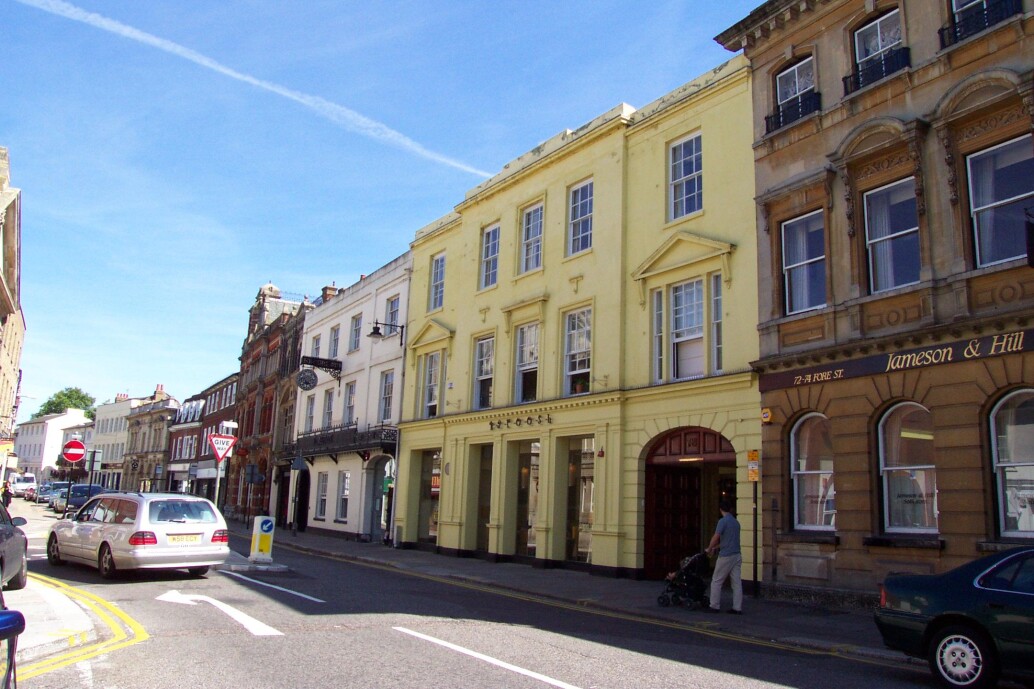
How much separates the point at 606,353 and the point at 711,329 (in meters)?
3.15

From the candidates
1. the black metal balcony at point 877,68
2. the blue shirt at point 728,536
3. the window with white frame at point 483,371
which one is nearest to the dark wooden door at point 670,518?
the blue shirt at point 728,536

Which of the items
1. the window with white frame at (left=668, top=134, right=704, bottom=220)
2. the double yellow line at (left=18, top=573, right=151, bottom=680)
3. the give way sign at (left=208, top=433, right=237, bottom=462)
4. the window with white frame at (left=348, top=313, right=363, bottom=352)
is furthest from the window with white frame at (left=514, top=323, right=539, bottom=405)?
the double yellow line at (left=18, top=573, right=151, bottom=680)

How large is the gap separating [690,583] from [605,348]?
7.47 m

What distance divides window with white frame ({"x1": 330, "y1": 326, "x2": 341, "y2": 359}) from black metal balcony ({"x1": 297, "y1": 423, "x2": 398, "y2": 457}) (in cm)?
338

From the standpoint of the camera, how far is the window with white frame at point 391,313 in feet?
98.5

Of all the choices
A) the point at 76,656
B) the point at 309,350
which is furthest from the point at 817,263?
the point at 309,350

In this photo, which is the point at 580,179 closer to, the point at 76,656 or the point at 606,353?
the point at 606,353

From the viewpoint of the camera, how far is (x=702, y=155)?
1780cm

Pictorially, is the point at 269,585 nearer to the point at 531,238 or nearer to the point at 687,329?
the point at 687,329

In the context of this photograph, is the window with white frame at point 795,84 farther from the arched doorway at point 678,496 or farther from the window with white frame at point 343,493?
the window with white frame at point 343,493

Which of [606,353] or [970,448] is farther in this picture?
[606,353]

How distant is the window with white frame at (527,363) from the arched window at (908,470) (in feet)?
34.1

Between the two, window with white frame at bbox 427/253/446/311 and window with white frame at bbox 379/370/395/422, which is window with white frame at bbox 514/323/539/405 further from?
window with white frame at bbox 379/370/395/422

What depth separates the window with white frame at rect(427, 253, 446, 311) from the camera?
27.4m
